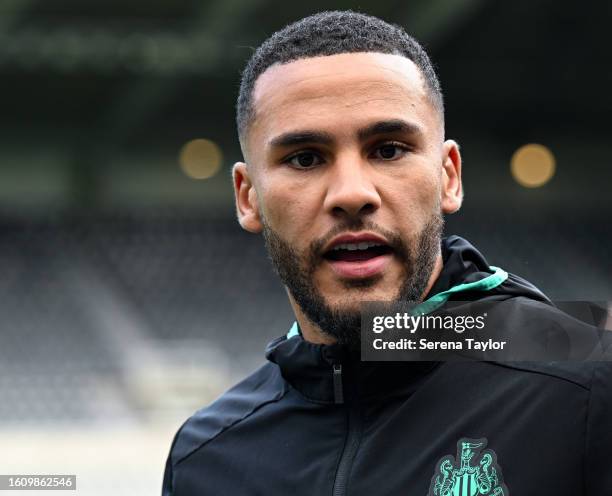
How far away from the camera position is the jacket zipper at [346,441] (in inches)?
55.1

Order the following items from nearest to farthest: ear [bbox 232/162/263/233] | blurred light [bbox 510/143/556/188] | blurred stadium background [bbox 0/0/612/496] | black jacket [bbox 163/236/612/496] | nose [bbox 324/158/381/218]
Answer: black jacket [bbox 163/236/612/496] → nose [bbox 324/158/381/218] → ear [bbox 232/162/263/233] → blurred stadium background [bbox 0/0/612/496] → blurred light [bbox 510/143/556/188]

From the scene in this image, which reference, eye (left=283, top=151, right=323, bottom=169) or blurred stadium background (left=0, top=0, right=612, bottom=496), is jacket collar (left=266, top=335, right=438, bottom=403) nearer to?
eye (left=283, top=151, right=323, bottom=169)

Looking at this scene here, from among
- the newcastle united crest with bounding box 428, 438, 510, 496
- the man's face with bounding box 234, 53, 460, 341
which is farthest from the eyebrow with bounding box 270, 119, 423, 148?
the newcastle united crest with bounding box 428, 438, 510, 496

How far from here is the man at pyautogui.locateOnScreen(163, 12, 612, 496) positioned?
129 cm

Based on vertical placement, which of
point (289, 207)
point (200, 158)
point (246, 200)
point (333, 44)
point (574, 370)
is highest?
point (200, 158)

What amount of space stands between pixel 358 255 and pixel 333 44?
1.17ft

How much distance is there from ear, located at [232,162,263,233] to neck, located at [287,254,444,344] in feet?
0.52

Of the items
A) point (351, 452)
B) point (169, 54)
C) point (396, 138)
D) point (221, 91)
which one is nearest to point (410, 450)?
point (351, 452)

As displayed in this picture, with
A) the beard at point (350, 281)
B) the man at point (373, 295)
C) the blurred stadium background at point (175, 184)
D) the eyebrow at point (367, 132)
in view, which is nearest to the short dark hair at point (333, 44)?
the man at point (373, 295)

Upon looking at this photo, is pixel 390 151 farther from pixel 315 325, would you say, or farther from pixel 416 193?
pixel 315 325

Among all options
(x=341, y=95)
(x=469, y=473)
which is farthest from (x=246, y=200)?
(x=469, y=473)

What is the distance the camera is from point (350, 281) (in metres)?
1.40

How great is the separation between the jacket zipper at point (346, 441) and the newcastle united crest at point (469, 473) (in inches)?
5.7

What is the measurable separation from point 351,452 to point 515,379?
27 cm
